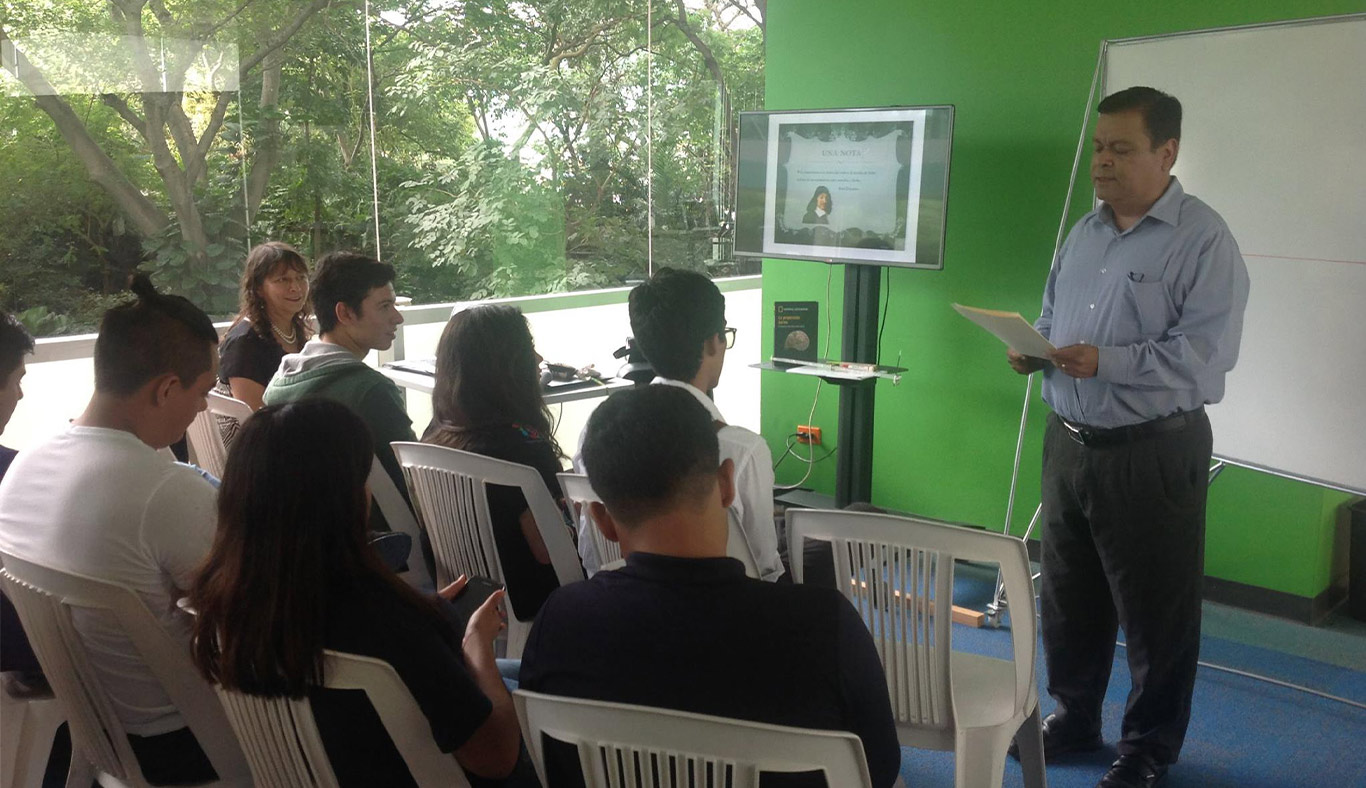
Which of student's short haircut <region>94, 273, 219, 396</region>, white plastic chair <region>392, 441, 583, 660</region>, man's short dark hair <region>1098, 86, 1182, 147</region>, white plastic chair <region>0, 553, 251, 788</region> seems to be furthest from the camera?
man's short dark hair <region>1098, 86, 1182, 147</region>

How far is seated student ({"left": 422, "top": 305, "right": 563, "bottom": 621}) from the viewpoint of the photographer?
236 centimetres

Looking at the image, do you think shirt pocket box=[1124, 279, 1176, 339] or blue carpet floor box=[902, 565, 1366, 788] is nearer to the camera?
shirt pocket box=[1124, 279, 1176, 339]

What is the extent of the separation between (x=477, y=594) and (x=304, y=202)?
3.15 meters

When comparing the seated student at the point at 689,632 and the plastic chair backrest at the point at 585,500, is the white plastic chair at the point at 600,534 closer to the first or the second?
the plastic chair backrest at the point at 585,500

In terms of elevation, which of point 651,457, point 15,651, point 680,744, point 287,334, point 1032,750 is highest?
point 651,457

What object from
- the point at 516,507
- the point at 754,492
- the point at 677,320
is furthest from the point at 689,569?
the point at 516,507

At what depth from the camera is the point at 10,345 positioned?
7.21 feet

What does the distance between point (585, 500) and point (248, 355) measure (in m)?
1.77

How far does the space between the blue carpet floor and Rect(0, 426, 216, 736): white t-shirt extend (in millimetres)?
1746

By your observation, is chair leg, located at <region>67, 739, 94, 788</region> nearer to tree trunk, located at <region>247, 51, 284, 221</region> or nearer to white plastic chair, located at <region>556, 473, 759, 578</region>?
white plastic chair, located at <region>556, 473, 759, 578</region>

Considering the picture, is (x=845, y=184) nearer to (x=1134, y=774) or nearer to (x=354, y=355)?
(x=354, y=355)

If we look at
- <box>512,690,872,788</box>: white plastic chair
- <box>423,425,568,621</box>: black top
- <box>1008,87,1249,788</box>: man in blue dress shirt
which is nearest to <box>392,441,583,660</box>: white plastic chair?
<box>423,425,568,621</box>: black top

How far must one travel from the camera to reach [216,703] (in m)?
1.62

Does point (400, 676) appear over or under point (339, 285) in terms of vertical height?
under
